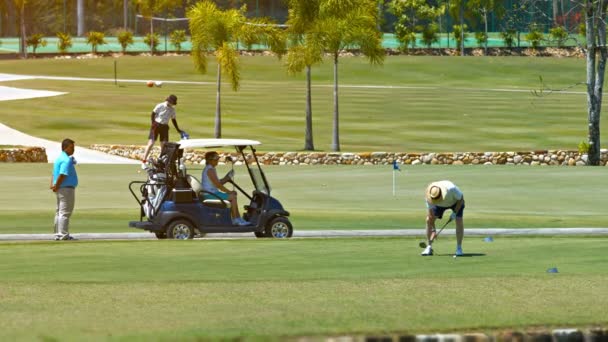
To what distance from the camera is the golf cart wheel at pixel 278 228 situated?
945 inches

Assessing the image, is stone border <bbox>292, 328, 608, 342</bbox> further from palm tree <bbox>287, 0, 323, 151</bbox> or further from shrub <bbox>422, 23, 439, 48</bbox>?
shrub <bbox>422, 23, 439, 48</bbox>

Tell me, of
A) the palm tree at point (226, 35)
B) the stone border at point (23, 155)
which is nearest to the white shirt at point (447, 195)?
the stone border at point (23, 155)

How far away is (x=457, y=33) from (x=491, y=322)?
11093 centimetres

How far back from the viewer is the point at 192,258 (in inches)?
752

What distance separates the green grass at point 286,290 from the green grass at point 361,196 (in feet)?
25.8

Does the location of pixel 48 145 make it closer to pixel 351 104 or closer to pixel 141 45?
pixel 351 104

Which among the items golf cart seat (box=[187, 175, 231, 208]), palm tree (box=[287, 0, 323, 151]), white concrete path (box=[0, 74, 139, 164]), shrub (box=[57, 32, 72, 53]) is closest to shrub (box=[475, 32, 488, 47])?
shrub (box=[57, 32, 72, 53])

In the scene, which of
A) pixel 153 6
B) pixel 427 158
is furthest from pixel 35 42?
pixel 427 158

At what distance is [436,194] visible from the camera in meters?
18.4

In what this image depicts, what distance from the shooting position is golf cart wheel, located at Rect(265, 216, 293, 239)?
24000 mm

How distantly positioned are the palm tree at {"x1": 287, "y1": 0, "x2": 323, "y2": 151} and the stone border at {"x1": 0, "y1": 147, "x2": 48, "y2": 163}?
12.1 meters

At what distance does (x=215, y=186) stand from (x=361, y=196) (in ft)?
43.4

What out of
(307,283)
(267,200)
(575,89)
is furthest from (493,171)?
(575,89)

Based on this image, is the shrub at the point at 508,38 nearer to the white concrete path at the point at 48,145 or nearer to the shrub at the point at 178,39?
the shrub at the point at 178,39
